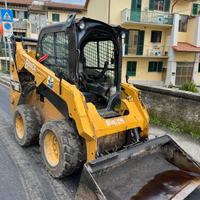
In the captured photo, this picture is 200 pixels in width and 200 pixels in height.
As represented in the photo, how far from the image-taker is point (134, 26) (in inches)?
867

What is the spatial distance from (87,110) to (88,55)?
1.70 metres

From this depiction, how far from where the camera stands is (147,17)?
2181 centimetres

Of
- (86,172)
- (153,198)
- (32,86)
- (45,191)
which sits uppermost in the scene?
(32,86)

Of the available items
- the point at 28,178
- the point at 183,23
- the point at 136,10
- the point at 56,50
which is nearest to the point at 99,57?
the point at 56,50

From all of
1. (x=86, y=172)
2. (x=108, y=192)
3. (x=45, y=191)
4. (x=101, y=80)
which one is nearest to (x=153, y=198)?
(x=108, y=192)

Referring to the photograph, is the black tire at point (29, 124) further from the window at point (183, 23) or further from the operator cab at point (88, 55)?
the window at point (183, 23)

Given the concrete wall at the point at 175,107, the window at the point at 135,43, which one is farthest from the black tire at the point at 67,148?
the window at the point at 135,43

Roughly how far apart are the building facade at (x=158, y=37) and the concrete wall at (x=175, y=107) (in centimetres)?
1530

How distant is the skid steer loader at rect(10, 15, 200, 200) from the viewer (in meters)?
3.10

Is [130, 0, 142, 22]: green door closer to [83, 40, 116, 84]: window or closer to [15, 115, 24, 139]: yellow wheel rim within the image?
[83, 40, 116, 84]: window

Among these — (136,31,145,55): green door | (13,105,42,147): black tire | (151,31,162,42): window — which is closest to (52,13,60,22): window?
(136,31,145,55): green door

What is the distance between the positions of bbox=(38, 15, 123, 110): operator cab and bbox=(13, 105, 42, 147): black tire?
0.98 meters

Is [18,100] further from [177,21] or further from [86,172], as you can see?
[177,21]

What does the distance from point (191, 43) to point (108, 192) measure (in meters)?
23.7
